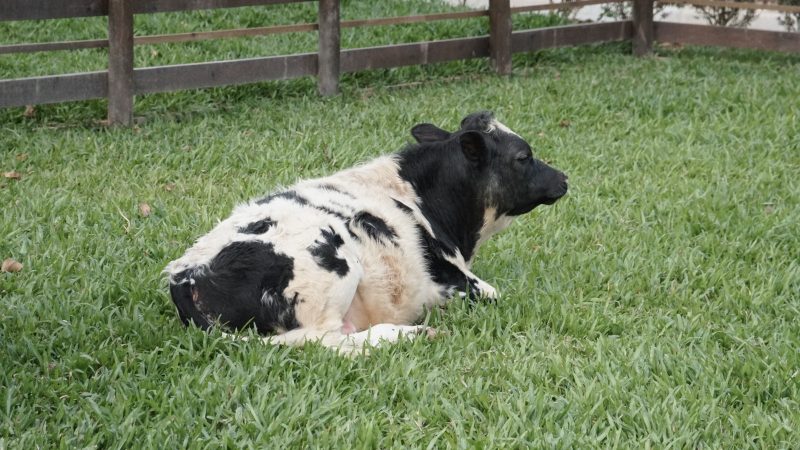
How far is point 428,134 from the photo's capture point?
596 centimetres

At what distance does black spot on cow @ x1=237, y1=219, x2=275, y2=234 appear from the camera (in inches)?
197

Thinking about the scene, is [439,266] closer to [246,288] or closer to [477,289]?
A: [477,289]

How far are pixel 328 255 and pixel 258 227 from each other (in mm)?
374

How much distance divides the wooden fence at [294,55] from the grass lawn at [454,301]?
0.99 feet

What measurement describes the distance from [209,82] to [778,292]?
18.9 feet

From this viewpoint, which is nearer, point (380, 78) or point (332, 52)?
point (332, 52)

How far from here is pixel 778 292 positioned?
5977 mm

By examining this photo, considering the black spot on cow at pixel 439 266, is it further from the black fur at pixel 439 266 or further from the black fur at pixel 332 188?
the black fur at pixel 332 188

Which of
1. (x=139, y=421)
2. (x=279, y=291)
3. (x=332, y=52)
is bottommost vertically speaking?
(x=139, y=421)

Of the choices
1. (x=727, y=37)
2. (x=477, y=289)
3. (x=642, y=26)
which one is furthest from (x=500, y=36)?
(x=477, y=289)

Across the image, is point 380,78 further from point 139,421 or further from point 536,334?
point 139,421

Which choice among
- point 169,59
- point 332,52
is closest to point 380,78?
point 332,52

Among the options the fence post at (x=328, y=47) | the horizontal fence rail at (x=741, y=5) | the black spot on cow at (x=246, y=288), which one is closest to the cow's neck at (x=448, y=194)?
the black spot on cow at (x=246, y=288)

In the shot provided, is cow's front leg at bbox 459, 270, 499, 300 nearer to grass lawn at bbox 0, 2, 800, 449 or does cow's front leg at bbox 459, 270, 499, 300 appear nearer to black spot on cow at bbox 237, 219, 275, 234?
grass lawn at bbox 0, 2, 800, 449
